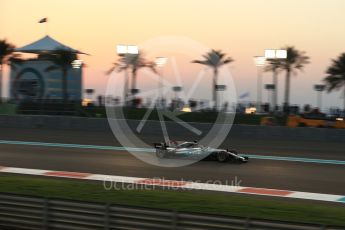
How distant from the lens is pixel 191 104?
33094mm

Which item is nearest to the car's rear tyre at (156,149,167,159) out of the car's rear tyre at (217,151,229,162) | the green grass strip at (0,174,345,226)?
the car's rear tyre at (217,151,229,162)

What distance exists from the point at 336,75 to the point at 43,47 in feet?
84.0

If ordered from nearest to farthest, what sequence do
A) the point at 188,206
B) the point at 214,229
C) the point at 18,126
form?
the point at 214,229
the point at 188,206
the point at 18,126

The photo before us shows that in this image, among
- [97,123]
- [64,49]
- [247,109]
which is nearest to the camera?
[97,123]

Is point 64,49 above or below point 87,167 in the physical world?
above

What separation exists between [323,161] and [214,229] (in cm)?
1155

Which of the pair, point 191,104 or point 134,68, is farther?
point 134,68

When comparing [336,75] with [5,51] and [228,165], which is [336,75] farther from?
[228,165]

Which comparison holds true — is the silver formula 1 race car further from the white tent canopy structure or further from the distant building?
the white tent canopy structure

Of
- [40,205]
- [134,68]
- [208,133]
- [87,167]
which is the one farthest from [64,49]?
[40,205]

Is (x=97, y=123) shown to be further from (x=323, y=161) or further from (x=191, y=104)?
(x=323, y=161)

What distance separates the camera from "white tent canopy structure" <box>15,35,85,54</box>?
45.3 metres

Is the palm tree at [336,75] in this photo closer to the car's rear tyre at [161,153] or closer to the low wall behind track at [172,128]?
the low wall behind track at [172,128]

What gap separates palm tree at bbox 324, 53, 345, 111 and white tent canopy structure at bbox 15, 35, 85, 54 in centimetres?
2168
